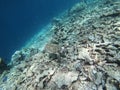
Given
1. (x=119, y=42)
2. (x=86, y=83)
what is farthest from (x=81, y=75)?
(x=119, y=42)

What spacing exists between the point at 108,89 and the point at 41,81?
2.56 meters

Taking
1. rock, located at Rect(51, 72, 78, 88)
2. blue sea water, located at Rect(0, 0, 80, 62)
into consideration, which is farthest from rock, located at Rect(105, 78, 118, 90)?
blue sea water, located at Rect(0, 0, 80, 62)

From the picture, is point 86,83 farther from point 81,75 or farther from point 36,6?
point 36,6

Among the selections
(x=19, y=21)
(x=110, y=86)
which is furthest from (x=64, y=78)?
(x=19, y=21)

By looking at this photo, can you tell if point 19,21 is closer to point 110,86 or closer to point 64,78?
point 64,78

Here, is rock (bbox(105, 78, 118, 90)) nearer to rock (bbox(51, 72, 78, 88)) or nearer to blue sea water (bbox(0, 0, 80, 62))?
rock (bbox(51, 72, 78, 88))

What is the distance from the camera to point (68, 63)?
663 centimetres

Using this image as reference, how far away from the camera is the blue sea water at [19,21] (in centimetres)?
3766

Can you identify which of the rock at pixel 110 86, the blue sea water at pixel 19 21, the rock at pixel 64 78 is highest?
the blue sea water at pixel 19 21

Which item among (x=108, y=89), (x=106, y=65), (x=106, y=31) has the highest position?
(x=106, y=31)

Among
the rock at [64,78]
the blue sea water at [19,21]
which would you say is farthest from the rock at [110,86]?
the blue sea water at [19,21]

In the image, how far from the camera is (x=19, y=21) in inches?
2322

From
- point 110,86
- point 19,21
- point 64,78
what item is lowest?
point 110,86

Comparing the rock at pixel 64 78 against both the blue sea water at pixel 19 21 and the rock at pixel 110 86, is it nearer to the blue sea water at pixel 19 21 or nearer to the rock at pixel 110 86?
the rock at pixel 110 86
